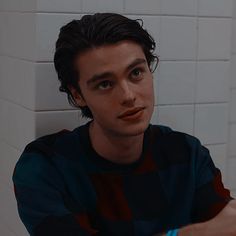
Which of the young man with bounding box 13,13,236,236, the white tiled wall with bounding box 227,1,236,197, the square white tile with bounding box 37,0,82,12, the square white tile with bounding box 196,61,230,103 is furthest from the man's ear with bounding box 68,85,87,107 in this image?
the white tiled wall with bounding box 227,1,236,197

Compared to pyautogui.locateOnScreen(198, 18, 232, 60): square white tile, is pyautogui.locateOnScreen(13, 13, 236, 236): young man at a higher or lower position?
lower

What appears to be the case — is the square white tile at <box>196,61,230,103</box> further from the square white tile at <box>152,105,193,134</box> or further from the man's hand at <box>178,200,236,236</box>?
the man's hand at <box>178,200,236,236</box>

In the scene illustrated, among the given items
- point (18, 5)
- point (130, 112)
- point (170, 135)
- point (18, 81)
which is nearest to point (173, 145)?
point (170, 135)

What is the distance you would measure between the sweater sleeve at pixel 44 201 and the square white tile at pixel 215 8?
2.27 feet

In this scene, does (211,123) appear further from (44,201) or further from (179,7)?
(44,201)

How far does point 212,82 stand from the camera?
1.73 meters

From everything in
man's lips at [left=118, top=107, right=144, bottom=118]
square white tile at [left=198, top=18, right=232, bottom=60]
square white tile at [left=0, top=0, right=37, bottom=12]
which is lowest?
man's lips at [left=118, top=107, right=144, bottom=118]

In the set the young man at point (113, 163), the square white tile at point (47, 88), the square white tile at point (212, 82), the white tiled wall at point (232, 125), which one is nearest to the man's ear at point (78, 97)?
the young man at point (113, 163)

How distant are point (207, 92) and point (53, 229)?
727 mm

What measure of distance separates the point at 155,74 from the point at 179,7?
208 millimetres

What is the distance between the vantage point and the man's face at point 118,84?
1.25 meters

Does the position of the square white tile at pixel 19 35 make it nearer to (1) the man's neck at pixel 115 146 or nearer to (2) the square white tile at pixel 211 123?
(1) the man's neck at pixel 115 146

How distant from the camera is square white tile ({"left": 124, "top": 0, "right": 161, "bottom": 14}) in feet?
5.16

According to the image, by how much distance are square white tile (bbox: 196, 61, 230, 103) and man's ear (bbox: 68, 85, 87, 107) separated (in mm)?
470
